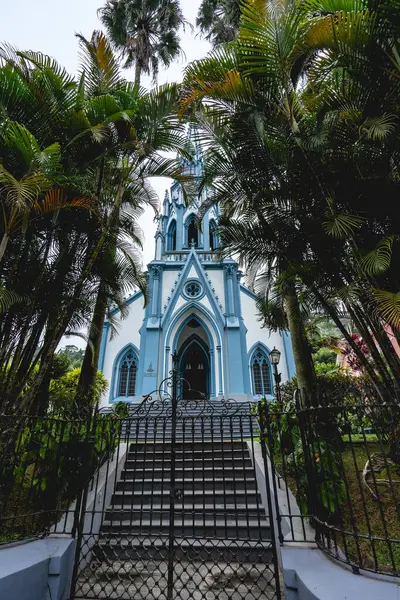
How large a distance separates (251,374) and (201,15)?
57.2 ft

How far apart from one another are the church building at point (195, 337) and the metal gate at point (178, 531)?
893 cm

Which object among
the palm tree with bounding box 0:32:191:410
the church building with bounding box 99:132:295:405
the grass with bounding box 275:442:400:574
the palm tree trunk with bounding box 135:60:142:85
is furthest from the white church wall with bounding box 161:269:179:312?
the grass with bounding box 275:442:400:574

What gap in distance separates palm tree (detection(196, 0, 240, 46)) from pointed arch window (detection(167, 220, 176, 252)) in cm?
1044

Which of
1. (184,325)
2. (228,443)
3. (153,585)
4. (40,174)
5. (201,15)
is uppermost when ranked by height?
(201,15)

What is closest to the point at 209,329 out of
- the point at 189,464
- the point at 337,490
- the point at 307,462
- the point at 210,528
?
the point at 189,464

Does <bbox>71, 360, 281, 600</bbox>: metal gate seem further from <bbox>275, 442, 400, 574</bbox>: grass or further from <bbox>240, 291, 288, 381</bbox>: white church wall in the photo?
<bbox>240, 291, 288, 381</bbox>: white church wall

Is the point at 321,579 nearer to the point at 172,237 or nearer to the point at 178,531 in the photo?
the point at 178,531

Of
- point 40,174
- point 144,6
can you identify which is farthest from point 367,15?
point 144,6

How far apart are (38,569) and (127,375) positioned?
44.8 ft

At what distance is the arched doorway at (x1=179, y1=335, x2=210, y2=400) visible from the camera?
17.9 m

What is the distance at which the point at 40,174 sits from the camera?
3.95m

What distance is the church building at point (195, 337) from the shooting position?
15.4 m

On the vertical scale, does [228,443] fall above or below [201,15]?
below

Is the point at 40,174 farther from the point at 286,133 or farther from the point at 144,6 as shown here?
the point at 144,6
